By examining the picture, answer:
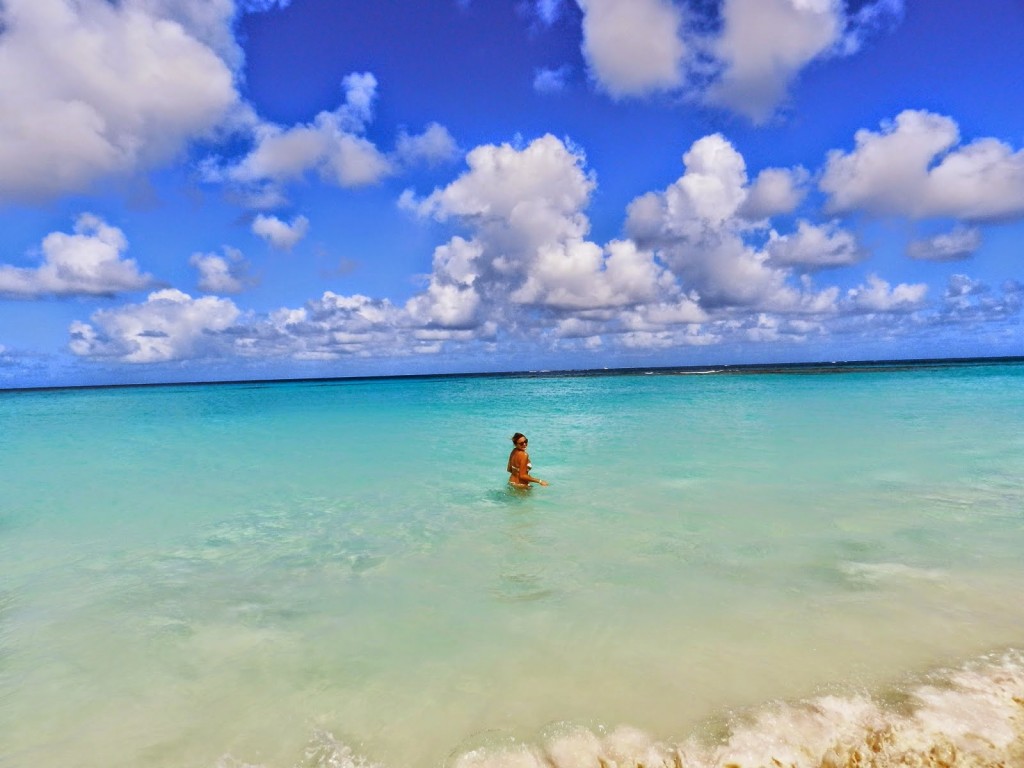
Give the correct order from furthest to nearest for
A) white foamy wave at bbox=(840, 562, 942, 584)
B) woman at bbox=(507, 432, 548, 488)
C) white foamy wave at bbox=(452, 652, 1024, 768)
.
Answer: woman at bbox=(507, 432, 548, 488) < white foamy wave at bbox=(840, 562, 942, 584) < white foamy wave at bbox=(452, 652, 1024, 768)

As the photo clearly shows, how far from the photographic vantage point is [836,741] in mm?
3699

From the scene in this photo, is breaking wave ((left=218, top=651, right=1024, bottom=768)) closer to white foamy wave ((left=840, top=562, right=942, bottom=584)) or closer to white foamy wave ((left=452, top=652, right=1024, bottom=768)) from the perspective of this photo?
white foamy wave ((left=452, top=652, right=1024, bottom=768))

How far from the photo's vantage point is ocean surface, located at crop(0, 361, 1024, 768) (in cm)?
391

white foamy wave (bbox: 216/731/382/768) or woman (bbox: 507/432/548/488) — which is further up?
woman (bbox: 507/432/548/488)

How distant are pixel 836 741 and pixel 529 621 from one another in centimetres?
276

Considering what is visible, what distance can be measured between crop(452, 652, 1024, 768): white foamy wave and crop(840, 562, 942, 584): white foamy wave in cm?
219

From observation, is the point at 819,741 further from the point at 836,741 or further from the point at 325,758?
the point at 325,758

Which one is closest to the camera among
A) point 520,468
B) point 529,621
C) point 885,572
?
point 529,621

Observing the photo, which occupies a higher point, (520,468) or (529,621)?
(520,468)

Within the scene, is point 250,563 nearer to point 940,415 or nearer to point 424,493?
point 424,493

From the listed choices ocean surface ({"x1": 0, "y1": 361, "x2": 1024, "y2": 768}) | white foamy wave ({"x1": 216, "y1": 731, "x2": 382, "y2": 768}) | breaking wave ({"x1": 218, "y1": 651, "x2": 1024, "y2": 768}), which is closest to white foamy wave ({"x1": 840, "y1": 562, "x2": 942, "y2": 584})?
ocean surface ({"x1": 0, "y1": 361, "x2": 1024, "y2": 768})

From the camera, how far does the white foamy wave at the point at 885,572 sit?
20.2 ft

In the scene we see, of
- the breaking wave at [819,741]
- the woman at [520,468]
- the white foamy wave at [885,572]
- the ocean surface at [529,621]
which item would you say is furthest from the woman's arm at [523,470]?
the breaking wave at [819,741]

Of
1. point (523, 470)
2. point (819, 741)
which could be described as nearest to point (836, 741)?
point (819, 741)
